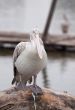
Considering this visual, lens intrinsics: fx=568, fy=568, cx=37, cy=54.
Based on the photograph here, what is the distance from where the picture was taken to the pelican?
9.63 m

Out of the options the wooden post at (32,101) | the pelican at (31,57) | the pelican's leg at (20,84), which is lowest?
the wooden post at (32,101)

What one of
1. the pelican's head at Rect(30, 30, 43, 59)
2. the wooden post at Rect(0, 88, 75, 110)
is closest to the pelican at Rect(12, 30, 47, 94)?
the pelican's head at Rect(30, 30, 43, 59)

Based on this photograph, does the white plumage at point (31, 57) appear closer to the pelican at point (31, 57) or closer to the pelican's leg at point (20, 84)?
the pelican at point (31, 57)

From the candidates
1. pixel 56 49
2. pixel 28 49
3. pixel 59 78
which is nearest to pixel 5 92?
pixel 28 49

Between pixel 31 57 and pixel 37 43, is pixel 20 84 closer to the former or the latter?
pixel 31 57

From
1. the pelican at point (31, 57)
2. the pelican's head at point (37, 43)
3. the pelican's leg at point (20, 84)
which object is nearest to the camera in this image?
the pelican's head at point (37, 43)

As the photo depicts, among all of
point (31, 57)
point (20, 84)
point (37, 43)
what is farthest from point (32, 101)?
point (37, 43)

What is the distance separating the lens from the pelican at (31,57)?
9633 millimetres

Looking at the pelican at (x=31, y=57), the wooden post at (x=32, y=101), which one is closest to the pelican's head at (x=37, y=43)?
the pelican at (x=31, y=57)

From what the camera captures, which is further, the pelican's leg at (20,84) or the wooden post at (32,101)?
the pelican's leg at (20,84)

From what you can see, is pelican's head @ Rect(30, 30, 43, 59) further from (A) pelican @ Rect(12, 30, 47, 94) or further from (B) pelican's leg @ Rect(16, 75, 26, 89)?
(B) pelican's leg @ Rect(16, 75, 26, 89)

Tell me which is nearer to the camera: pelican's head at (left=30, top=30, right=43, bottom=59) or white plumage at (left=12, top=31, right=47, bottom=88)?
pelican's head at (left=30, top=30, right=43, bottom=59)

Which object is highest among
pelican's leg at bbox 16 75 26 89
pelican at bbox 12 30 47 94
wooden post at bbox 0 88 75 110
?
pelican at bbox 12 30 47 94

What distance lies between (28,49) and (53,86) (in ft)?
22.3
